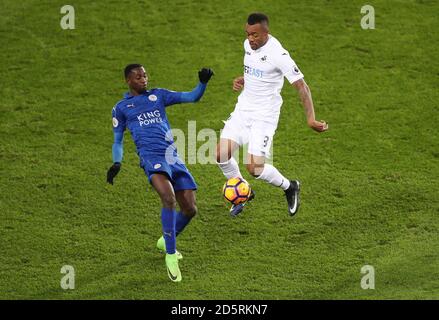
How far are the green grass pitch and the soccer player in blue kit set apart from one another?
85cm

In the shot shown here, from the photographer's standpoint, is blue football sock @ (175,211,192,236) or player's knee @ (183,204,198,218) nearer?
player's knee @ (183,204,198,218)

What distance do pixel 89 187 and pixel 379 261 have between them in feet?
14.9

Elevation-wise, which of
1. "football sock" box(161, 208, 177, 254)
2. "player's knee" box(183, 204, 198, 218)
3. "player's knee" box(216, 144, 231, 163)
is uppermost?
"player's knee" box(216, 144, 231, 163)

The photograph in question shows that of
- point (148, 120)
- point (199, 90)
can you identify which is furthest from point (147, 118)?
point (199, 90)

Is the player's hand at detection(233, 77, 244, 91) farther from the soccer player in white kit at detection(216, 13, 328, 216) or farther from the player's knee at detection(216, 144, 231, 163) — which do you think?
the player's knee at detection(216, 144, 231, 163)

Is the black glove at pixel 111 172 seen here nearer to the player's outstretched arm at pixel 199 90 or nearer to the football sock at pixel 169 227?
the football sock at pixel 169 227

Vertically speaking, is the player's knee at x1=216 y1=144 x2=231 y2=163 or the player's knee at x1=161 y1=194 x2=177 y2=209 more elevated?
the player's knee at x1=216 y1=144 x2=231 y2=163

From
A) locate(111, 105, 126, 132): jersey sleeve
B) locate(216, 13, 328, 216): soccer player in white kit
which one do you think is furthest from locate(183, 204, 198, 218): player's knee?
locate(111, 105, 126, 132): jersey sleeve

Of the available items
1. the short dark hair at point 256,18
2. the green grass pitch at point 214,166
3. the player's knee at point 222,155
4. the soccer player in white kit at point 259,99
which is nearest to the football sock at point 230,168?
the soccer player in white kit at point 259,99

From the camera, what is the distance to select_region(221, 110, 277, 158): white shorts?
12.1 m

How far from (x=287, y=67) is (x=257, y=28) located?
0.59 meters

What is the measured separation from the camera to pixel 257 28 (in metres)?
11.6
